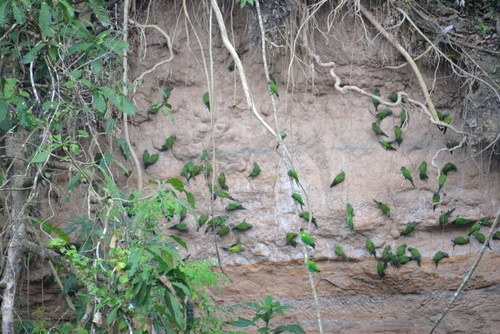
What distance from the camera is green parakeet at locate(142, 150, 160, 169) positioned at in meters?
5.50

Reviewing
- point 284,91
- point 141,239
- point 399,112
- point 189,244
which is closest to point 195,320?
point 141,239

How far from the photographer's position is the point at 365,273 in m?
5.47

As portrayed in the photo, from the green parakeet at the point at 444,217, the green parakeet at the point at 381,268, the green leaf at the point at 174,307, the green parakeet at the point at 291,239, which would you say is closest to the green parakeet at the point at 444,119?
the green parakeet at the point at 444,217

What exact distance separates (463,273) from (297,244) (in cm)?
153

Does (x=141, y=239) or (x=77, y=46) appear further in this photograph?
(x=77, y=46)

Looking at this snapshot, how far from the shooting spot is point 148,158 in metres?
5.50

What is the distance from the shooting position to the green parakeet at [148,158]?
5501mm

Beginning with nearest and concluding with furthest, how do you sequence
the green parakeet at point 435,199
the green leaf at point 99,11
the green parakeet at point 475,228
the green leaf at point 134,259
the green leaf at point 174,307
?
the green leaf at point 134,259
the green leaf at point 174,307
the green leaf at point 99,11
the green parakeet at point 475,228
the green parakeet at point 435,199

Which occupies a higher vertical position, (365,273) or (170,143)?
(170,143)

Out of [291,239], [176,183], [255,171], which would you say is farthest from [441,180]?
[176,183]

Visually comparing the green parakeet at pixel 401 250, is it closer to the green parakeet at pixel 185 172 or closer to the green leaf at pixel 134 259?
the green parakeet at pixel 185 172

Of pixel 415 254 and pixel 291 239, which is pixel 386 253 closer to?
pixel 415 254

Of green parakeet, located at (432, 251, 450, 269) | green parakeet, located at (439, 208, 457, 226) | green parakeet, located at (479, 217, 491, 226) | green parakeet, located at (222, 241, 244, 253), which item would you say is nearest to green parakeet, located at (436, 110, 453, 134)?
green parakeet, located at (439, 208, 457, 226)

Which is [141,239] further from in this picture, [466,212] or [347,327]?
[466,212]
